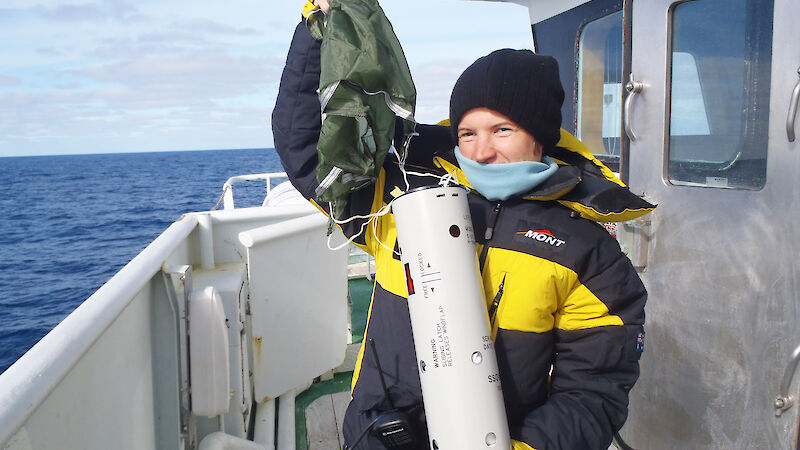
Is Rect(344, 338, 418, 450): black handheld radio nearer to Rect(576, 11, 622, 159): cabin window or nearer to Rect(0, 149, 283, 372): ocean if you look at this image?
Rect(576, 11, 622, 159): cabin window

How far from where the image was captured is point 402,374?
1649mm

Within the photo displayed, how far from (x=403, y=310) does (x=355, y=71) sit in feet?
2.11

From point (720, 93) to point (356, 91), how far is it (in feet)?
5.45

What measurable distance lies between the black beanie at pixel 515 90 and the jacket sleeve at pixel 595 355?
1.20 feet

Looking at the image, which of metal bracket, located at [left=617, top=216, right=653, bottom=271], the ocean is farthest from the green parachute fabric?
the ocean

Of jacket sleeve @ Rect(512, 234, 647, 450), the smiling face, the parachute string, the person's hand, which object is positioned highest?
the person's hand

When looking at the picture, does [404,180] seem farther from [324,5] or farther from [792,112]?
[792,112]

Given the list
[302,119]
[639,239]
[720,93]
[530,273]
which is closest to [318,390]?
[639,239]

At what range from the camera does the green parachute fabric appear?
1.50 metres

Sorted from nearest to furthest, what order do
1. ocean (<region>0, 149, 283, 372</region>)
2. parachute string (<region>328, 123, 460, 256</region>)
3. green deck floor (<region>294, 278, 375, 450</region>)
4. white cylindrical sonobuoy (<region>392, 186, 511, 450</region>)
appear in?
white cylindrical sonobuoy (<region>392, 186, 511, 450</region>) → parachute string (<region>328, 123, 460, 256</region>) → green deck floor (<region>294, 278, 375, 450</region>) → ocean (<region>0, 149, 283, 372</region>)

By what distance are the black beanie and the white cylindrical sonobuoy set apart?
270 mm

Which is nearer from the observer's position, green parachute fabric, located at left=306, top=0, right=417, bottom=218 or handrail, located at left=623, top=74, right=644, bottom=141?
green parachute fabric, located at left=306, top=0, right=417, bottom=218

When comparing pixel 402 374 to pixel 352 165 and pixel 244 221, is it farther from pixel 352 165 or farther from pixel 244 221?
pixel 244 221

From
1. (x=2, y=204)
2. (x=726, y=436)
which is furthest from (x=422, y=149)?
(x=2, y=204)
